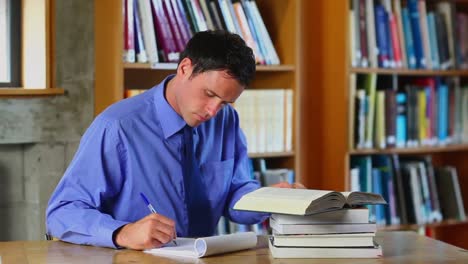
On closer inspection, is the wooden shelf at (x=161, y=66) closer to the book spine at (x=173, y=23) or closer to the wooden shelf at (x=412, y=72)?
the book spine at (x=173, y=23)

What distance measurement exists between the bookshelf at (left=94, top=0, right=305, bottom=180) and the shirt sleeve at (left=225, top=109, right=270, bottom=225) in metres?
0.77

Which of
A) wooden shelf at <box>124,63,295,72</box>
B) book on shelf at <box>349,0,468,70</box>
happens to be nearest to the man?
wooden shelf at <box>124,63,295,72</box>

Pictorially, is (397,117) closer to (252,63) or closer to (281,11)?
(281,11)

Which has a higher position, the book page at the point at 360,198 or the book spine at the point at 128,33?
the book spine at the point at 128,33

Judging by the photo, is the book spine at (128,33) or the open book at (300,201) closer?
the open book at (300,201)

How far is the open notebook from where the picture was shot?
6.53ft

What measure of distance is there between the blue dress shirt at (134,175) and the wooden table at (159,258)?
0.05 meters

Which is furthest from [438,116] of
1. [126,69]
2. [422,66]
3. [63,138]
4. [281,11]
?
[63,138]

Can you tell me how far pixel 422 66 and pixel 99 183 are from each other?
7.62 feet

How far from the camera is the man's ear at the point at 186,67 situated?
226cm

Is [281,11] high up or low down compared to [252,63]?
up

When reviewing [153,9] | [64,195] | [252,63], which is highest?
[153,9]

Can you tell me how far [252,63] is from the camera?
226 cm

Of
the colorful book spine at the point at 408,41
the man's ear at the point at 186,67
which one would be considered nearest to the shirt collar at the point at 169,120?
the man's ear at the point at 186,67
